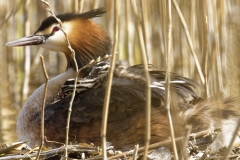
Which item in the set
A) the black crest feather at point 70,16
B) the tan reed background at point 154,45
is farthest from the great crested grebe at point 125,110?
the black crest feather at point 70,16

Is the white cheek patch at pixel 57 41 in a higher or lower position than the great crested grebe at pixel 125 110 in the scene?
higher

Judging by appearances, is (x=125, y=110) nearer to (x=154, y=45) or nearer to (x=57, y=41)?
(x=57, y=41)

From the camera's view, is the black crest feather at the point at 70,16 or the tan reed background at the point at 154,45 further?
the black crest feather at the point at 70,16

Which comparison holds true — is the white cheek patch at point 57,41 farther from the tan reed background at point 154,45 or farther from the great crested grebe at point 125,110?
the great crested grebe at point 125,110

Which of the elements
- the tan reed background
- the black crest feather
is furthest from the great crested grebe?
the black crest feather

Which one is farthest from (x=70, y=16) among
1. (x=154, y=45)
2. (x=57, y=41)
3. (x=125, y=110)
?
(x=154, y=45)

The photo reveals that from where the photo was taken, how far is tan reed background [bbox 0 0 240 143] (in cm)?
405

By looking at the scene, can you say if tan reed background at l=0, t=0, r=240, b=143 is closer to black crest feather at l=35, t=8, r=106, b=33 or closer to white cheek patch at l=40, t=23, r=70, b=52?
black crest feather at l=35, t=8, r=106, b=33

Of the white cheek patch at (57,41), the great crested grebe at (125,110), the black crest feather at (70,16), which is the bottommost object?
the great crested grebe at (125,110)

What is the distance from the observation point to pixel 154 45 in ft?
25.3

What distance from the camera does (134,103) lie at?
162 inches

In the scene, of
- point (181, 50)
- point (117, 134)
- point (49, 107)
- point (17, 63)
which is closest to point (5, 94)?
point (17, 63)

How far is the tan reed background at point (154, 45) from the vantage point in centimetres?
405

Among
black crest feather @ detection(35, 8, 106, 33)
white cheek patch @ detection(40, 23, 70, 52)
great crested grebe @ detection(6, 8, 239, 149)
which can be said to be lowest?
great crested grebe @ detection(6, 8, 239, 149)
